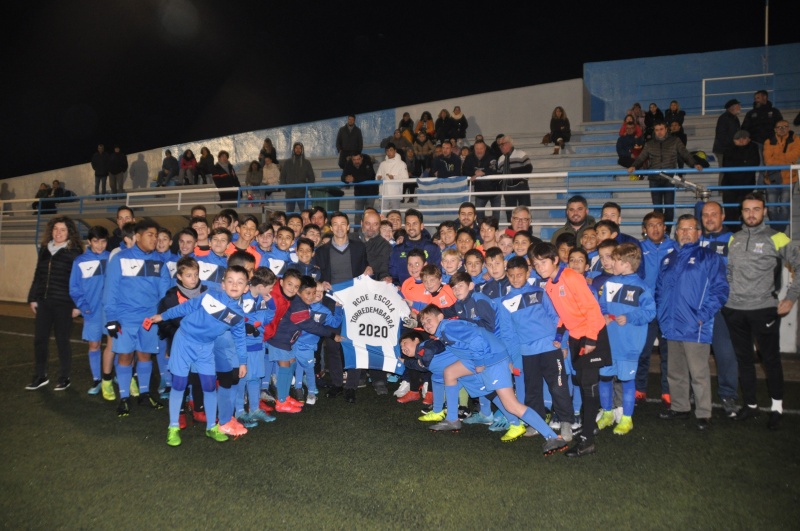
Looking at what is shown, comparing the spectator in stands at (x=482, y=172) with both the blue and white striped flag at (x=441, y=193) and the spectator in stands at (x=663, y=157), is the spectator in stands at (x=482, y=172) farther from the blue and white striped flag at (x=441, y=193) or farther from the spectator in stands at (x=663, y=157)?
the spectator in stands at (x=663, y=157)

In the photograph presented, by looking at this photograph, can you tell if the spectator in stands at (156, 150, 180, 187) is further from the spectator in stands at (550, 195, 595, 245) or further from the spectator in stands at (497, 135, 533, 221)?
the spectator in stands at (550, 195, 595, 245)

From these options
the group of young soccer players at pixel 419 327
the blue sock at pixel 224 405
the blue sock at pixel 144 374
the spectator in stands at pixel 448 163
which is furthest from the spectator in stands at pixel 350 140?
the blue sock at pixel 224 405

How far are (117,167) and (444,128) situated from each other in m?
10.9

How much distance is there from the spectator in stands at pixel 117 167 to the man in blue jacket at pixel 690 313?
693 inches

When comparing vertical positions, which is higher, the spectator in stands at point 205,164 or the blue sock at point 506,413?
the spectator in stands at point 205,164

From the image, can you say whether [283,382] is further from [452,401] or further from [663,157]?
[663,157]

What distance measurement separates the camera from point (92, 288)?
6.97m

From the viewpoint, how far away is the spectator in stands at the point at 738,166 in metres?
9.79

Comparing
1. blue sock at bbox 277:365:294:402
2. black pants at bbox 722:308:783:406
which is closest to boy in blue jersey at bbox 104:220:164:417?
blue sock at bbox 277:365:294:402

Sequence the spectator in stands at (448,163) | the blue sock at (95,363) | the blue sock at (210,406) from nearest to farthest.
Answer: the blue sock at (210,406)
the blue sock at (95,363)
the spectator in stands at (448,163)

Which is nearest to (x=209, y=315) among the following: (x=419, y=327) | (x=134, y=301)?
(x=134, y=301)

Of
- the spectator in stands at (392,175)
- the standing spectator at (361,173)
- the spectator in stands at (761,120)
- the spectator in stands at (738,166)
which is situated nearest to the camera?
the spectator in stands at (738,166)

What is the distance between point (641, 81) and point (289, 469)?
51.2 ft

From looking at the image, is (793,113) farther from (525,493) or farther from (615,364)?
(525,493)
